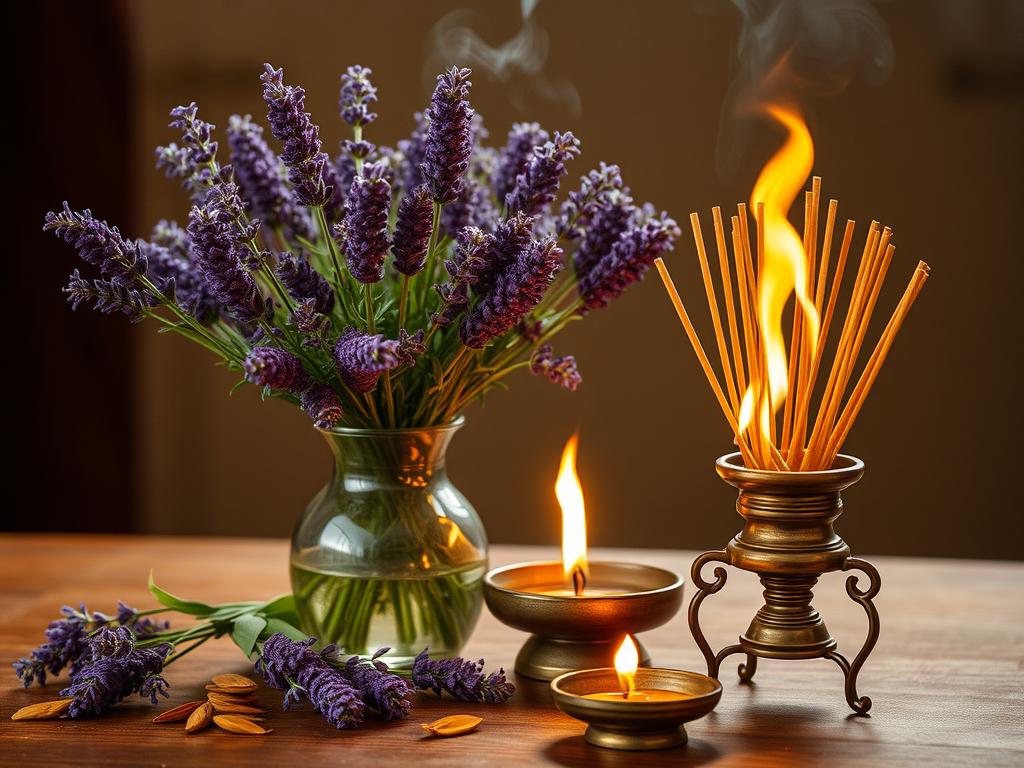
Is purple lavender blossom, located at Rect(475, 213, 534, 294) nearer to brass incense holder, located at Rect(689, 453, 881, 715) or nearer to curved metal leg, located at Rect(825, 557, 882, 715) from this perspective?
brass incense holder, located at Rect(689, 453, 881, 715)

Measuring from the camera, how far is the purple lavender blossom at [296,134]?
821 mm

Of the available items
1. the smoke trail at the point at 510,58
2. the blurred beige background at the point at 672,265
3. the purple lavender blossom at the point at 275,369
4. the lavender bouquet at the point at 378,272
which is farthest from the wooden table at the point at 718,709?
the smoke trail at the point at 510,58

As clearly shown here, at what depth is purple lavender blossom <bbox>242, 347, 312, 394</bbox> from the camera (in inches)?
31.4

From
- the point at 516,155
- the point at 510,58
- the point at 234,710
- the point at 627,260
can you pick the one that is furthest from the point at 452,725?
the point at 510,58

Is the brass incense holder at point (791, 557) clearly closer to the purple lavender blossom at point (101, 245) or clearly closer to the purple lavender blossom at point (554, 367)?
the purple lavender blossom at point (554, 367)

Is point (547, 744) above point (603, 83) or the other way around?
the other way around

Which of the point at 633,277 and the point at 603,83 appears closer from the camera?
the point at 633,277

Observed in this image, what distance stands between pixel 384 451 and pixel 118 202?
1607 mm

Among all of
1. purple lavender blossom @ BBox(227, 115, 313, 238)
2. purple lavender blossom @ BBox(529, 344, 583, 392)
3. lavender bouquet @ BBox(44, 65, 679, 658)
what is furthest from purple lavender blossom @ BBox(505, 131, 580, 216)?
purple lavender blossom @ BBox(227, 115, 313, 238)

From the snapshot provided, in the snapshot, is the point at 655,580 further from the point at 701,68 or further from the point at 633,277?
the point at 701,68

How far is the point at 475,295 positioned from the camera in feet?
2.93

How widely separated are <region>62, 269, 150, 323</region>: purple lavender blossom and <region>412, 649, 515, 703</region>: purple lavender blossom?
0.32 meters

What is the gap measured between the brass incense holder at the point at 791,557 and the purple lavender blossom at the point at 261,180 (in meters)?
0.42

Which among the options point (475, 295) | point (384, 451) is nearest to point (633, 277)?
point (475, 295)
